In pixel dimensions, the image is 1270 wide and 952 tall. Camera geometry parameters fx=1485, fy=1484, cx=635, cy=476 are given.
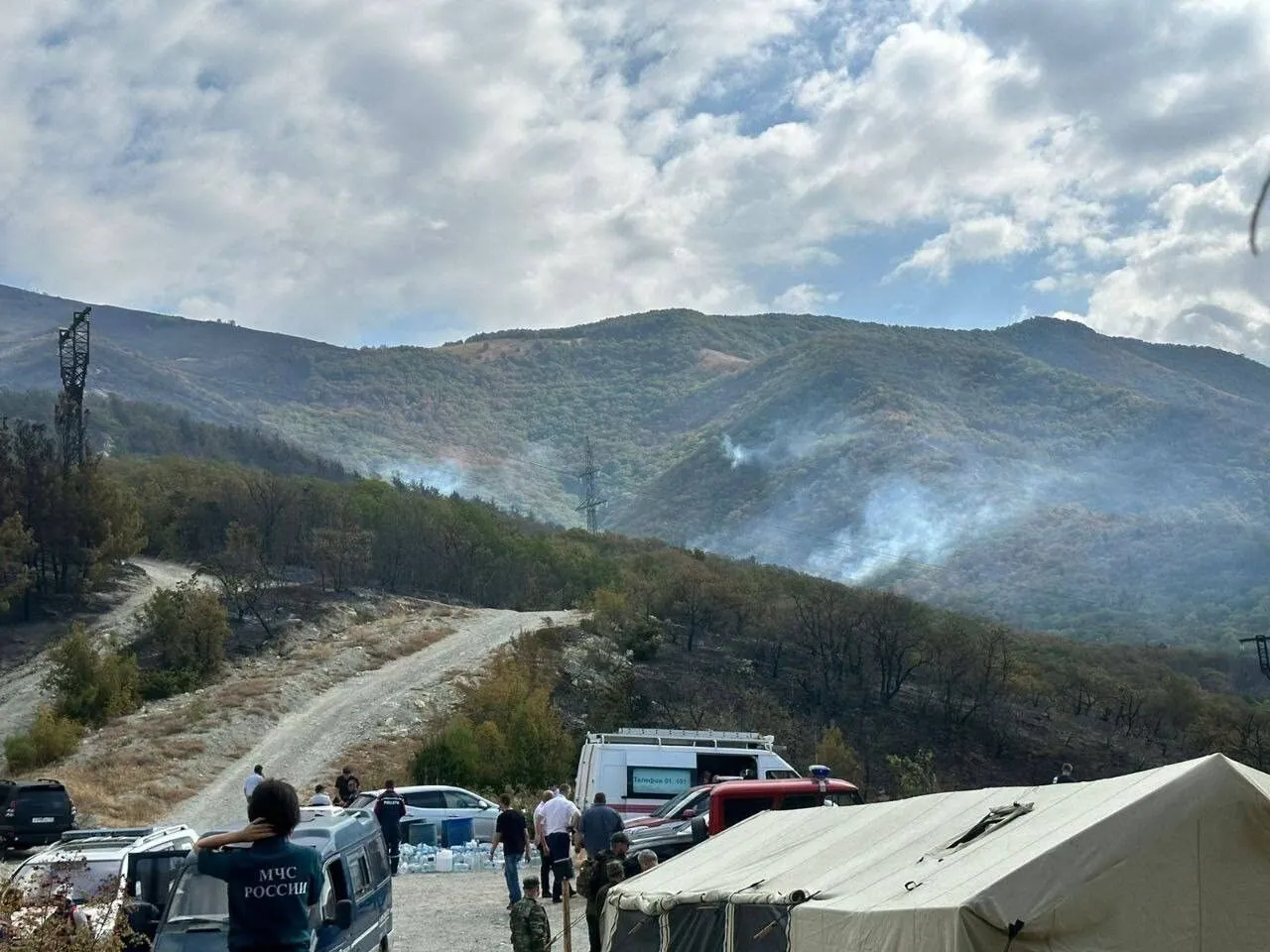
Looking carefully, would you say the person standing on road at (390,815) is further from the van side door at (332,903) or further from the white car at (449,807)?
the van side door at (332,903)

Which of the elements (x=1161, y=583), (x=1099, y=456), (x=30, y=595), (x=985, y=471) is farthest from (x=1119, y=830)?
(x=1099, y=456)

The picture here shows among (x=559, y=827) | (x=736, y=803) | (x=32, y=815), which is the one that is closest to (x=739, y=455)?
(x=32, y=815)

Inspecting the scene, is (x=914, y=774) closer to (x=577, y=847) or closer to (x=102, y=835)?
(x=577, y=847)

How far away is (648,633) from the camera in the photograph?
194ft

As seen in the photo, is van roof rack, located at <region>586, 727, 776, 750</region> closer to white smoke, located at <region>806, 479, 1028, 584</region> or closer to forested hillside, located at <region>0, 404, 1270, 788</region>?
forested hillside, located at <region>0, 404, 1270, 788</region>

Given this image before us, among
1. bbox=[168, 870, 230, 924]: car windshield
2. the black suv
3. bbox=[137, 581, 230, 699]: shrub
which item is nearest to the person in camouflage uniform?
bbox=[168, 870, 230, 924]: car windshield

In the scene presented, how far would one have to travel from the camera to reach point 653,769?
30.6 meters

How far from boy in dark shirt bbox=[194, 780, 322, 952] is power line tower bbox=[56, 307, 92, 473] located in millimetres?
55957

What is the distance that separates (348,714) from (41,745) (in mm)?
9773

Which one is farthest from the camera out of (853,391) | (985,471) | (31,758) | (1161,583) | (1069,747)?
(853,391)

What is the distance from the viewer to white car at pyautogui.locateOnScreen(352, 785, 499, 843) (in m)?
28.8

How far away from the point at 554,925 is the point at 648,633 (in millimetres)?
40160

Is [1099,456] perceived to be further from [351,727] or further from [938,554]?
[351,727]

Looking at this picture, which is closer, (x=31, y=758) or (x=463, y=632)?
(x=31, y=758)
